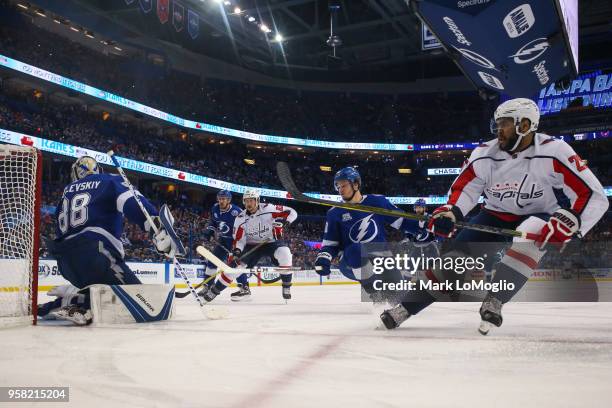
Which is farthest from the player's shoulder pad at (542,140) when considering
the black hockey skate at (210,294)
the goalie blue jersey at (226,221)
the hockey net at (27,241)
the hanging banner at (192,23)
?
the hanging banner at (192,23)

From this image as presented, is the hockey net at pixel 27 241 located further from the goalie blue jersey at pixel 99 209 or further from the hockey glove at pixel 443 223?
the hockey glove at pixel 443 223

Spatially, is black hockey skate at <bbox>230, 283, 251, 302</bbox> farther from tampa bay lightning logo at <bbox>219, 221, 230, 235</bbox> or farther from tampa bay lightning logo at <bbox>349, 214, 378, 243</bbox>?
tampa bay lightning logo at <bbox>349, 214, 378, 243</bbox>

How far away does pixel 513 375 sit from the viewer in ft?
5.91

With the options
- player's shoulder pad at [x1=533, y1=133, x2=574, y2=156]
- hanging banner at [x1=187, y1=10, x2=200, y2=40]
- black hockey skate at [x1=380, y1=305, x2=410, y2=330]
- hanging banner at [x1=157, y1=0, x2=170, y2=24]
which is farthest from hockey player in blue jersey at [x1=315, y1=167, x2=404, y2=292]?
hanging banner at [x1=187, y1=10, x2=200, y2=40]

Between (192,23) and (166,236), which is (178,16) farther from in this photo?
(166,236)

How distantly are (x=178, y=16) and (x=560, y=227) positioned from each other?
1949 centimetres

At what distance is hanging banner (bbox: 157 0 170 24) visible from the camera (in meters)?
18.8

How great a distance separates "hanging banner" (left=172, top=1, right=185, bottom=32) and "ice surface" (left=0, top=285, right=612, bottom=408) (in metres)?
18.4

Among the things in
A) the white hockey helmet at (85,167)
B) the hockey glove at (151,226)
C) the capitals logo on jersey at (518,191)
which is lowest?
the hockey glove at (151,226)

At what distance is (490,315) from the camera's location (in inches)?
120

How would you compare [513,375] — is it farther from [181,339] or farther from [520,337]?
[181,339]

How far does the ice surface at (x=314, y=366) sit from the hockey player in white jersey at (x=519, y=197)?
0.33 metres

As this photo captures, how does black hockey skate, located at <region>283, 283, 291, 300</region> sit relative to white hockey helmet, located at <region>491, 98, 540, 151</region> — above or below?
below

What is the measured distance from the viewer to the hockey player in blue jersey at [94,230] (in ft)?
12.9
